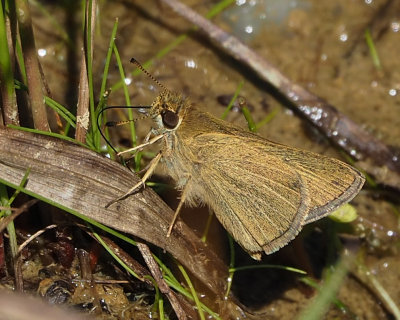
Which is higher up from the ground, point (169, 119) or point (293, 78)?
point (293, 78)

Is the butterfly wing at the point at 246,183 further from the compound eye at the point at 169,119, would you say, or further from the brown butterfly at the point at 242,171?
the compound eye at the point at 169,119

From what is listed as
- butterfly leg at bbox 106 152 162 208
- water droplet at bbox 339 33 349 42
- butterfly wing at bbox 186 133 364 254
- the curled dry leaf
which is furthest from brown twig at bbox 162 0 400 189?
the curled dry leaf

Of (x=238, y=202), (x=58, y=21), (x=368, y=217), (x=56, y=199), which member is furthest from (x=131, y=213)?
(x=58, y=21)

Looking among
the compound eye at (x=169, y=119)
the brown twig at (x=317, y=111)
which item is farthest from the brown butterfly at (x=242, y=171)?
the brown twig at (x=317, y=111)

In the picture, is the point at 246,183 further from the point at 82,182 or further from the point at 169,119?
the point at 82,182

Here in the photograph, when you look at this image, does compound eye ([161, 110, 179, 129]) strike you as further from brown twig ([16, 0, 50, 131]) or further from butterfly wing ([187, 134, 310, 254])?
brown twig ([16, 0, 50, 131])

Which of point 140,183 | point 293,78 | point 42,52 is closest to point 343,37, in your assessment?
point 293,78

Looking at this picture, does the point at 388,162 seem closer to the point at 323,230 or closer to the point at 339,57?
the point at 323,230
